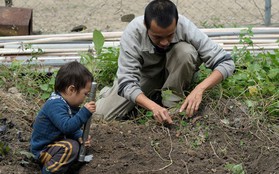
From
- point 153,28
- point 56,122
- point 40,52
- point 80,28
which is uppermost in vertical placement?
point 153,28

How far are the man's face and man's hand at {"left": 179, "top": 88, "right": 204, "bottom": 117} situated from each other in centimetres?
42

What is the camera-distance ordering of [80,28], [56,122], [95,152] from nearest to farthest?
[56,122] < [95,152] < [80,28]

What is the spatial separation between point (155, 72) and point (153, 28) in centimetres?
76

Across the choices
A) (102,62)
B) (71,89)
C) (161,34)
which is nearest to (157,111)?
(161,34)

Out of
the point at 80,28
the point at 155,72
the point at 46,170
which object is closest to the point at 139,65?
the point at 155,72

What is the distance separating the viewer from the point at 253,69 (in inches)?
238

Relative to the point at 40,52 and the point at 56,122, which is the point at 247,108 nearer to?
the point at 56,122

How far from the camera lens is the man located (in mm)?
5254

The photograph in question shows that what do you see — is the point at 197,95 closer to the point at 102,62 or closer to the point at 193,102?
the point at 193,102

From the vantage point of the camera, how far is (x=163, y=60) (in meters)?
5.84

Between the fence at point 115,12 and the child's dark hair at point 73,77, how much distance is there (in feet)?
14.0

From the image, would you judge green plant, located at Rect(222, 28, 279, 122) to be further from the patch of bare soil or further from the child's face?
the child's face

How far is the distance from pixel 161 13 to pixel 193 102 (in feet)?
2.34

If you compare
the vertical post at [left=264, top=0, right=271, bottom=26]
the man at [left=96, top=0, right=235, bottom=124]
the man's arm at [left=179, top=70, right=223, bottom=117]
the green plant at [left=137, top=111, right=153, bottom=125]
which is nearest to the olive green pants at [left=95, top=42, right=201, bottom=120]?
the man at [left=96, top=0, right=235, bottom=124]
